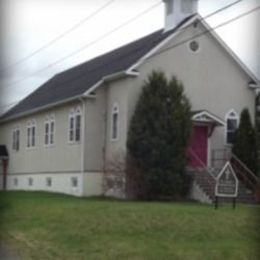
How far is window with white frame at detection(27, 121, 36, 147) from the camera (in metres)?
37.0

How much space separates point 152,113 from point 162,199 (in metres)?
3.19

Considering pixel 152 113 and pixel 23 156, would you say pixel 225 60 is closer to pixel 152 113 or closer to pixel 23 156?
pixel 152 113

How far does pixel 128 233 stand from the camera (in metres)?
15.1

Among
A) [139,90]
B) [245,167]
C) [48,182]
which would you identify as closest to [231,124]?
[245,167]

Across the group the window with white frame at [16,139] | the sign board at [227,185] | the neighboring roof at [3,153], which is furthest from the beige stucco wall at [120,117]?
the neighboring roof at [3,153]

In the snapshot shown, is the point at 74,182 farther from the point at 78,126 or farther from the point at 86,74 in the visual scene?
the point at 86,74

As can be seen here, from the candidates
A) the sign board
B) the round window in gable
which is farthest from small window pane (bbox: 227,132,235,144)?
the sign board

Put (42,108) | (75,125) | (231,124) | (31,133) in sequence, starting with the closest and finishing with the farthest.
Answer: (231,124) → (75,125) → (42,108) → (31,133)

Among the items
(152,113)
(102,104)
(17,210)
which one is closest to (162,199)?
(152,113)

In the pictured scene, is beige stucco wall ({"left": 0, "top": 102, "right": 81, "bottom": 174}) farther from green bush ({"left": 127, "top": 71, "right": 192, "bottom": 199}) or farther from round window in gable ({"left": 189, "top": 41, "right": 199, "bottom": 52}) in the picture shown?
round window in gable ({"left": 189, "top": 41, "right": 199, "bottom": 52})

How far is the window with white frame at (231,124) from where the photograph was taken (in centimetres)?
2969

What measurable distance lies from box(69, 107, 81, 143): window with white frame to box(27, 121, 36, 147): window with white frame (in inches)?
234

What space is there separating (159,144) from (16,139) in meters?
16.2

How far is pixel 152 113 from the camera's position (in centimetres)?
2634
